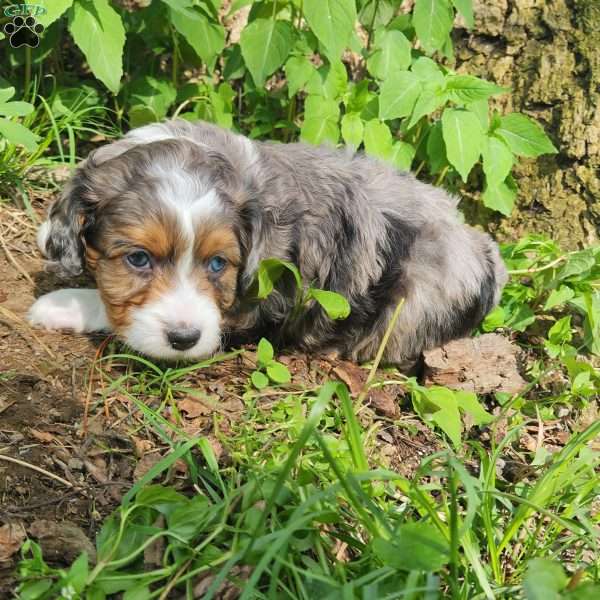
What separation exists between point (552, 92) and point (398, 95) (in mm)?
1367

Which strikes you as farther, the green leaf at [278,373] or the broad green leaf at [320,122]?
the broad green leaf at [320,122]

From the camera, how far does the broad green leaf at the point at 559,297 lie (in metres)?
5.21

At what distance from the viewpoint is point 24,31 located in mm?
5410

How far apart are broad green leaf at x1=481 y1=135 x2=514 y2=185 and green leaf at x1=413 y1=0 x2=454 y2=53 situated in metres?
0.78

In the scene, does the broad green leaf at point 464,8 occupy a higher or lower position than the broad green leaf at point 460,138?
higher

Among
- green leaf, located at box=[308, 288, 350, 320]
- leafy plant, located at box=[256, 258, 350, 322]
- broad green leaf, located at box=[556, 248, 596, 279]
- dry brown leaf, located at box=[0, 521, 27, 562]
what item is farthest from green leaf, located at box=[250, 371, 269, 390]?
broad green leaf, located at box=[556, 248, 596, 279]

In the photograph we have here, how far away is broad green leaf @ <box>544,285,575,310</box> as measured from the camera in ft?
17.1

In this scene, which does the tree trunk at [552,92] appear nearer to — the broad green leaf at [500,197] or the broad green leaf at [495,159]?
the broad green leaf at [500,197]

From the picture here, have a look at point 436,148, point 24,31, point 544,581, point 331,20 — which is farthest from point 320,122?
point 544,581

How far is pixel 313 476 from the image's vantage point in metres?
3.44

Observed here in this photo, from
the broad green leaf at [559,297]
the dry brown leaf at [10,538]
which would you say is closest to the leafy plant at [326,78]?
the broad green leaf at [559,297]

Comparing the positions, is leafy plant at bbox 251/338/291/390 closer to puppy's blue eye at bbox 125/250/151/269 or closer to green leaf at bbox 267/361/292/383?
green leaf at bbox 267/361/292/383

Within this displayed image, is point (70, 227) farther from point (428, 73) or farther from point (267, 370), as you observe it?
point (428, 73)

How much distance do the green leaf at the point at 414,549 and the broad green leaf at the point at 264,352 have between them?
167 centimetres
